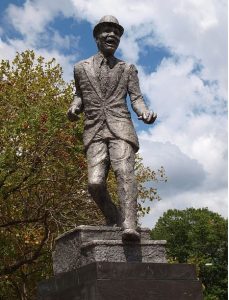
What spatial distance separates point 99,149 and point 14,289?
52.2 feet

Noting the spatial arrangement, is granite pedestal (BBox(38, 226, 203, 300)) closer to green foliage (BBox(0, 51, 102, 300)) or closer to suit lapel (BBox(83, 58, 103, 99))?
suit lapel (BBox(83, 58, 103, 99))

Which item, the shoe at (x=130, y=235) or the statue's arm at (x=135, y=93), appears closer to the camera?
the shoe at (x=130, y=235)

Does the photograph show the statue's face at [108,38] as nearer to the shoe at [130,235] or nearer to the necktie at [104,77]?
the necktie at [104,77]

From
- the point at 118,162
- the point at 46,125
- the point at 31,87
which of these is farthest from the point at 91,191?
the point at 31,87

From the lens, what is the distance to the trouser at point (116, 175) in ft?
26.1

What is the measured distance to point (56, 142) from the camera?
18.2 metres

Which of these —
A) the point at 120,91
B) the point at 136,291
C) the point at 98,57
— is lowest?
the point at 136,291

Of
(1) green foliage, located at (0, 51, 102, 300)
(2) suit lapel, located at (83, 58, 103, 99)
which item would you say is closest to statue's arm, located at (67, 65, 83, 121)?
(2) suit lapel, located at (83, 58, 103, 99)

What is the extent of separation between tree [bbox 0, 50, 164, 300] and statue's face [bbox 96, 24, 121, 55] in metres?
8.50

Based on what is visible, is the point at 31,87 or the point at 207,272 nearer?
the point at 31,87

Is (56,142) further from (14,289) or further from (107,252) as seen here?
(107,252)

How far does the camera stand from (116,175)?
26.8ft

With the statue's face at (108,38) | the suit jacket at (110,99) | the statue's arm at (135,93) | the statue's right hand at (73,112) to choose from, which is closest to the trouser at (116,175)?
the suit jacket at (110,99)

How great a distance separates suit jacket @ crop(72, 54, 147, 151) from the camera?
8.43m
